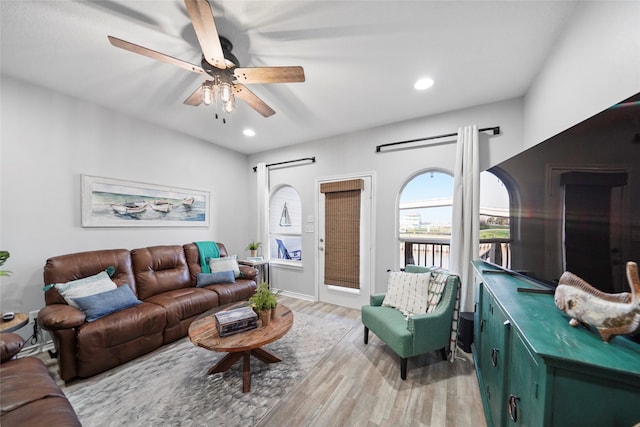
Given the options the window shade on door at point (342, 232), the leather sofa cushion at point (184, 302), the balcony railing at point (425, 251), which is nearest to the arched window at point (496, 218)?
the balcony railing at point (425, 251)

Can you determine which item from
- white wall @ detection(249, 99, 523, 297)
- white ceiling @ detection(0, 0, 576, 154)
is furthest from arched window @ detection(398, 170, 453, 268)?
white ceiling @ detection(0, 0, 576, 154)

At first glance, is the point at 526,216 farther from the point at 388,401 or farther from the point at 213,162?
the point at 213,162

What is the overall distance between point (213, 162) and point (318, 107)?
2342 mm

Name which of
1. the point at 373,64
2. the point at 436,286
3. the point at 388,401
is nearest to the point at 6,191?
the point at 373,64

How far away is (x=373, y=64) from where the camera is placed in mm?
1983

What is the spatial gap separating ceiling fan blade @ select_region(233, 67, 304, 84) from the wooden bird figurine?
75.0 inches

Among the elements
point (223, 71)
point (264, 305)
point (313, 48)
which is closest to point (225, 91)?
point (223, 71)

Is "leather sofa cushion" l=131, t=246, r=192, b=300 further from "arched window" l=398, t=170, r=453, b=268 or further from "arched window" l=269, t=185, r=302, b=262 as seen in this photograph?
"arched window" l=398, t=170, r=453, b=268

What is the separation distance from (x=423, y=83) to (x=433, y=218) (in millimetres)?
2021

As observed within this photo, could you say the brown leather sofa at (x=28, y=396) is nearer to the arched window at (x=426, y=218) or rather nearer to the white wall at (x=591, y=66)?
the white wall at (x=591, y=66)

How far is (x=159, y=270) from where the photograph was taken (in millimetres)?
2957

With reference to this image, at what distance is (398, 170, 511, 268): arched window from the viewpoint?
212cm

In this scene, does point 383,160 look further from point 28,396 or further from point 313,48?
point 28,396

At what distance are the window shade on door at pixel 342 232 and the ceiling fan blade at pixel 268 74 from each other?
1959 mm
